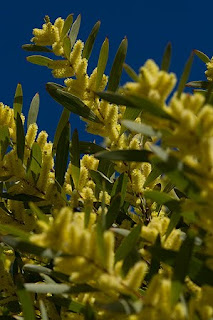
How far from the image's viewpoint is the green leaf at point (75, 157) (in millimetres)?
1886

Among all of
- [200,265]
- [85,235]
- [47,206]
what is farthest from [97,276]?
[47,206]

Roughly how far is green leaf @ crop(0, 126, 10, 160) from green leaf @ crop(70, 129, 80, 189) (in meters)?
0.26

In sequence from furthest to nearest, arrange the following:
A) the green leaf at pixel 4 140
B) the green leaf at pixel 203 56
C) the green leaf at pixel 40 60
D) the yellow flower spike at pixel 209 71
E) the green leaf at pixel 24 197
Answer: the green leaf at pixel 203 56, the yellow flower spike at pixel 209 71, the green leaf at pixel 40 60, the green leaf at pixel 4 140, the green leaf at pixel 24 197

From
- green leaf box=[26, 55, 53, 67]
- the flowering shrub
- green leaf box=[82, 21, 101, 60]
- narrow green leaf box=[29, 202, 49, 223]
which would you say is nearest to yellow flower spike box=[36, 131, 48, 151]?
the flowering shrub

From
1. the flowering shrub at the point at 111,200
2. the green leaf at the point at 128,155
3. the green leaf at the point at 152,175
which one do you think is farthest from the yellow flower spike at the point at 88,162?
the green leaf at the point at 128,155

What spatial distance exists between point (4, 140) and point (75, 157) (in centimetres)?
29

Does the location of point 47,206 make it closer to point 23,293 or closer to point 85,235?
point 23,293

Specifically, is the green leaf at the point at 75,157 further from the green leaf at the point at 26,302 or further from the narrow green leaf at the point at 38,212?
the green leaf at the point at 26,302

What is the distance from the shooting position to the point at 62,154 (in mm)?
1935

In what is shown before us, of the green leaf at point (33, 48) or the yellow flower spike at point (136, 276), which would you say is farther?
the green leaf at point (33, 48)

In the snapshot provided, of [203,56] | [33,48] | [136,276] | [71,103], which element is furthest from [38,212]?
[203,56]

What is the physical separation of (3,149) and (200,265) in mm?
1130

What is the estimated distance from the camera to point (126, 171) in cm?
195

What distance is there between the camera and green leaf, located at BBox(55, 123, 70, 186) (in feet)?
6.27
